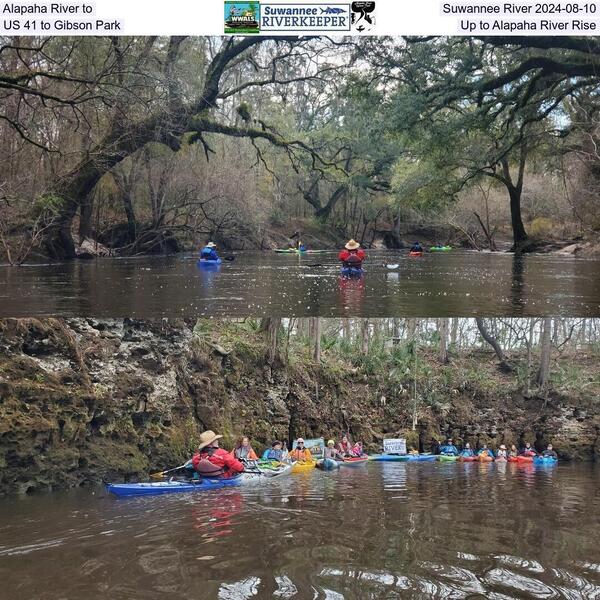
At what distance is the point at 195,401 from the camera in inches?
473

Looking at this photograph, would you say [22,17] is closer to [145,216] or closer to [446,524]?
[446,524]

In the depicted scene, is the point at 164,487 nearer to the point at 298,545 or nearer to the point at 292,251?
the point at 298,545

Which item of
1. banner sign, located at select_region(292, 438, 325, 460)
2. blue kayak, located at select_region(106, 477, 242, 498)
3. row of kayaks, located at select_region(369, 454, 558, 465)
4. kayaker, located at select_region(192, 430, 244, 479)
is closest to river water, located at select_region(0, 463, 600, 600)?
blue kayak, located at select_region(106, 477, 242, 498)

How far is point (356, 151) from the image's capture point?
53.1ft

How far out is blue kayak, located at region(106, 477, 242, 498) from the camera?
8398mm

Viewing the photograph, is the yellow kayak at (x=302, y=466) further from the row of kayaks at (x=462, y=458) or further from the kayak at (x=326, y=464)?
the row of kayaks at (x=462, y=458)

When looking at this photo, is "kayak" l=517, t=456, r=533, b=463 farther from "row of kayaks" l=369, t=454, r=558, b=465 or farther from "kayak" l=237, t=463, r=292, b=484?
"kayak" l=237, t=463, r=292, b=484

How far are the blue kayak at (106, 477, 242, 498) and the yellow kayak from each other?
3.09 metres

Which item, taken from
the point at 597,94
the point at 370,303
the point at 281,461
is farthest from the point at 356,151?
the point at 281,461

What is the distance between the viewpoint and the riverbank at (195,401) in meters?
8.79

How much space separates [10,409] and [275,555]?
5157 millimetres

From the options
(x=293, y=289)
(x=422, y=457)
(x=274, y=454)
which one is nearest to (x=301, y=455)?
(x=274, y=454)

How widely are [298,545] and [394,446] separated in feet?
40.8

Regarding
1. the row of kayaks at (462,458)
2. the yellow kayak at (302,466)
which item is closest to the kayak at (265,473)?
the yellow kayak at (302,466)
